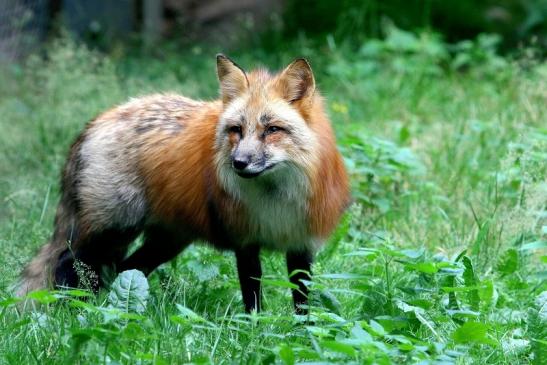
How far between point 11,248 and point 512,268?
330cm

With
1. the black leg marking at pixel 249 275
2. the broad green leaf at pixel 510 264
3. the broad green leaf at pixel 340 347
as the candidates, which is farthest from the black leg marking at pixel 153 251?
the broad green leaf at pixel 340 347

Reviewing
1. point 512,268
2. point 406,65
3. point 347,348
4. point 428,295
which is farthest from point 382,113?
point 347,348

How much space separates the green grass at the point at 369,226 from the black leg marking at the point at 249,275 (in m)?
0.15

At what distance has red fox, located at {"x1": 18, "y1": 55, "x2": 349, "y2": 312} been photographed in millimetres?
5629

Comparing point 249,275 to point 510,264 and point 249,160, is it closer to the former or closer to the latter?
point 249,160

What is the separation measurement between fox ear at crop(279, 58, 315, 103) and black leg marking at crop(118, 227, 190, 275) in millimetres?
1417

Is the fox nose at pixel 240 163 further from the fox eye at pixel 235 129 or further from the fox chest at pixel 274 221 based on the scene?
the fox chest at pixel 274 221

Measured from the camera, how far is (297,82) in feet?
18.8

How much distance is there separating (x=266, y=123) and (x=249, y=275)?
96 centimetres

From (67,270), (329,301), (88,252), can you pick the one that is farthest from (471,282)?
(67,270)

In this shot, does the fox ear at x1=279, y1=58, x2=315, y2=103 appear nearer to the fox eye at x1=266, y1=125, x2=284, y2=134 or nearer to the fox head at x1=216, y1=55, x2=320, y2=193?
the fox head at x1=216, y1=55, x2=320, y2=193

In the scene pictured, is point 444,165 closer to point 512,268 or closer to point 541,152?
point 541,152

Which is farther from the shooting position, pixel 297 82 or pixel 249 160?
pixel 297 82

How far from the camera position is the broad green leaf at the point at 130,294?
16.9ft
